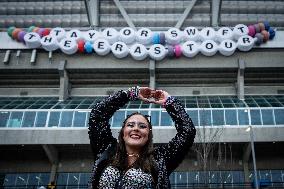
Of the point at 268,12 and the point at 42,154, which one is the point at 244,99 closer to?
the point at 268,12

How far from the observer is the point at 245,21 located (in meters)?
37.2

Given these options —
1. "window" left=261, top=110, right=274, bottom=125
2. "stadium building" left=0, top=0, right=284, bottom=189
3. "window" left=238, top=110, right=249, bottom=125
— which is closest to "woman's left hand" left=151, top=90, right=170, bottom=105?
"stadium building" left=0, top=0, right=284, bottom=189

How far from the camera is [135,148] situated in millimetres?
3357

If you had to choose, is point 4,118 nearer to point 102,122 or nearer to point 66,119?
point 66,119

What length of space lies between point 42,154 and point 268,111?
1905 centimetres

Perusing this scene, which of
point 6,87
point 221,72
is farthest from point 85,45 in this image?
point 221,72

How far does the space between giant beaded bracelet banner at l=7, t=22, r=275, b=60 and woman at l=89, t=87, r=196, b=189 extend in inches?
1121

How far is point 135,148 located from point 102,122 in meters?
0.42

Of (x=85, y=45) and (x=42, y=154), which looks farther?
(x=85, y=45)

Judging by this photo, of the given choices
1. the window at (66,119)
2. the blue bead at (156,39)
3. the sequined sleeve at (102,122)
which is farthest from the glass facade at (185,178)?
the sequined sleeve at (102,122)

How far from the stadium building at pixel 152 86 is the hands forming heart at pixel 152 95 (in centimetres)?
2134

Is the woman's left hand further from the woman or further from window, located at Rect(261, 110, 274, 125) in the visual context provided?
window, located at Rect(261, 110, 274, 125)

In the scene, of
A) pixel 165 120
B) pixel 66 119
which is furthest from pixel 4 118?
pixel 165 120

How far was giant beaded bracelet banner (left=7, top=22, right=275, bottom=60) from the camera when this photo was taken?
1275 inches
